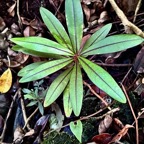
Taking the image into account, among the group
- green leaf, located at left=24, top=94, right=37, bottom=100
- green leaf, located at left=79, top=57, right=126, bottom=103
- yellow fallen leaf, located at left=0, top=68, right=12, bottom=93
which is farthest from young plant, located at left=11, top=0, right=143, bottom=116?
yellow fallen leaf, located at left=0, top=68, right=12, bottom=93

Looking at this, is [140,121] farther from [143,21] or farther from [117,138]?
[143,21]

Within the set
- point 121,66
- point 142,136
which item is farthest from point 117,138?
point 121,66

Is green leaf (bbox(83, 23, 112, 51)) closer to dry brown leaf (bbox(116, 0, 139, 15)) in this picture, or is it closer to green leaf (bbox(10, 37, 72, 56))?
green leaf (bbox(10, 37, 72, 56))

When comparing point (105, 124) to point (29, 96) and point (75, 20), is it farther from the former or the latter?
point (75, 20)

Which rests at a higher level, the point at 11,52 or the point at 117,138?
the point at 11,52

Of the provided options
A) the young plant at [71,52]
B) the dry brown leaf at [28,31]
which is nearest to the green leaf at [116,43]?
the young plant at [71,52]

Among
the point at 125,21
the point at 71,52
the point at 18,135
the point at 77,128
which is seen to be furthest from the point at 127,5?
the point at 18,135

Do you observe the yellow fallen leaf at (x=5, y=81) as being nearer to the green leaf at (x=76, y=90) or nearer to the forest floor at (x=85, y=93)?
the forest floor at (x=85, y=93)

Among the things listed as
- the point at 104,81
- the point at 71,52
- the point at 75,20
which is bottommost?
the point at 104,81
